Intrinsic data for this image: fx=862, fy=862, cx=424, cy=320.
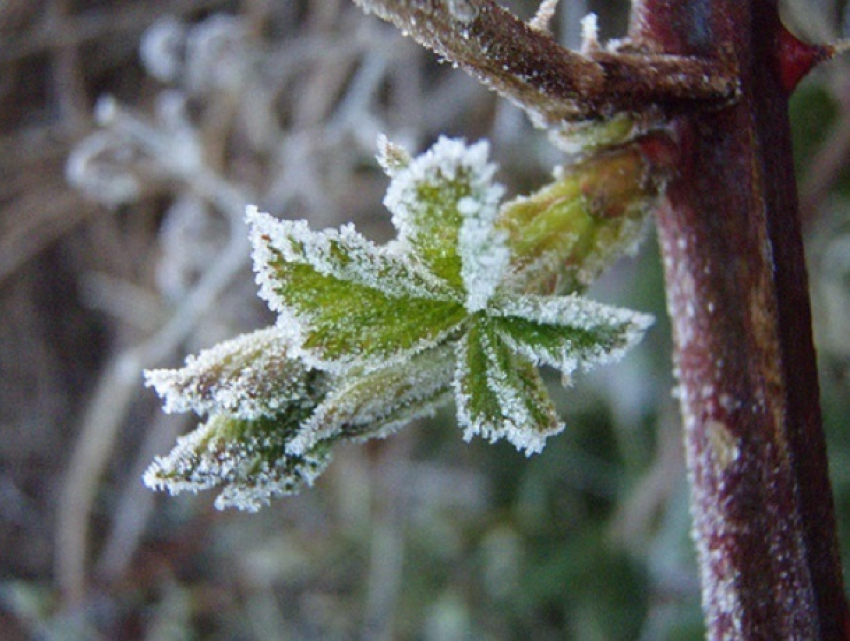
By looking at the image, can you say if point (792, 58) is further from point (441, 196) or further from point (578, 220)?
point (441, 196)

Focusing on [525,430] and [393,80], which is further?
[393,80]

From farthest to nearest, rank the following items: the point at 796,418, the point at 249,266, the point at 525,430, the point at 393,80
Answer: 1. the point at 393,80
2. the point at 249,266
3. the point at 796,418
4. the point at 525,430

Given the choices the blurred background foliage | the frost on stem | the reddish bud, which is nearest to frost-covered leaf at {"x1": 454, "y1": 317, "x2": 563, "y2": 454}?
the frost on stem

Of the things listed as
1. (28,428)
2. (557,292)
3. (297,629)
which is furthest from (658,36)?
(28,428)

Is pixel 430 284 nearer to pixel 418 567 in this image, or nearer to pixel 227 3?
pixel 418 567

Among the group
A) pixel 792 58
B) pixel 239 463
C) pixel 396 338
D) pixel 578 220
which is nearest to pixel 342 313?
pixel 396 338

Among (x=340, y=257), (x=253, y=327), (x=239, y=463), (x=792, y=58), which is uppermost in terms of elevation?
(x=253, y=327)

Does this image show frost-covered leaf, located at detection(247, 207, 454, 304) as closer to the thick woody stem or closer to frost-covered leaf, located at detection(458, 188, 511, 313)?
frost-covered leaf, located at detection(458, 188, 511, 313)
